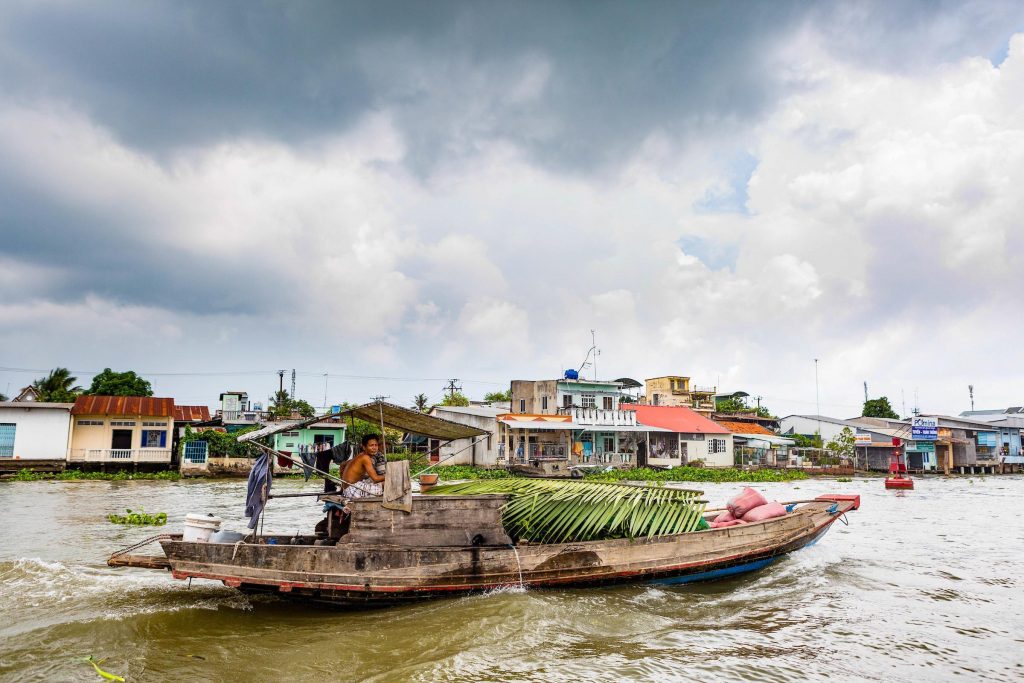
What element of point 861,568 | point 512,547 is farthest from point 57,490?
point 861,568

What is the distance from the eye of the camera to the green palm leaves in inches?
326

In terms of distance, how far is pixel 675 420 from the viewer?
41625 mm

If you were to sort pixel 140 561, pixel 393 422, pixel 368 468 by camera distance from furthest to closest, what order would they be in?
pixel 393 422
pixel 368 468
pixel 140 561

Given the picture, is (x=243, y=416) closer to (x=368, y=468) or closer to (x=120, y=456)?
(x=120, y=456)

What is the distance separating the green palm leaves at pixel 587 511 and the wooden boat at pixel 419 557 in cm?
23

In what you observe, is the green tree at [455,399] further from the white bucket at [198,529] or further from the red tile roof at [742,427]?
the white bucket at [198,529]

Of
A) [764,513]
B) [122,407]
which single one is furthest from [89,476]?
[764,513]

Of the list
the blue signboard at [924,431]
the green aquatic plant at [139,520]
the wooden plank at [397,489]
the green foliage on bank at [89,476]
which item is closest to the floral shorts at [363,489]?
the wooden plank at [397,489]

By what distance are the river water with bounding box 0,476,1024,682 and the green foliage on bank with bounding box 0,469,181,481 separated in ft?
64.1

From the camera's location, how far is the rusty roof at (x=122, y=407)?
31.0m

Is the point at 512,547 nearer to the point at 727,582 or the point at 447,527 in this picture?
the point at 447,527

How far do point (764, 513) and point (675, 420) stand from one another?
107ft

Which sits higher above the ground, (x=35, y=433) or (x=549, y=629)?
(x=35, y=433)

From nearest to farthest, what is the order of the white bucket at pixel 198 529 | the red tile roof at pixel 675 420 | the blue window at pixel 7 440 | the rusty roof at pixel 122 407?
the white bucket at pixel 198 529
the blue window at pixel 7 440
the rusty roof at pixel 122 407
the red tile roof at pixel 675 420
